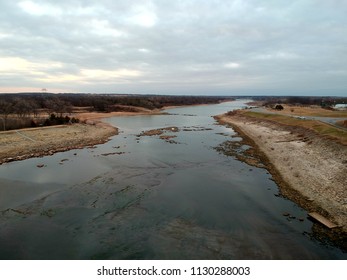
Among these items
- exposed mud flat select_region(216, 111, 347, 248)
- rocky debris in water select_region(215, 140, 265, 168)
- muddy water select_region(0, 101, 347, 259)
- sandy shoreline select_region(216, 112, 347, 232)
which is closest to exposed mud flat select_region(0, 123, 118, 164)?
muddy water select_region(0, 101, 347, 259)

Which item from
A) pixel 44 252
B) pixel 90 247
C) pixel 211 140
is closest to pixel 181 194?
pixel 90 247

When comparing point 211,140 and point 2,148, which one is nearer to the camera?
point 2,148

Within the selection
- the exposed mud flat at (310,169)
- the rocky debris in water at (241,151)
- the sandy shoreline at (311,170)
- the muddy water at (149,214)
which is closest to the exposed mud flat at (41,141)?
the muddy water at (149,214)

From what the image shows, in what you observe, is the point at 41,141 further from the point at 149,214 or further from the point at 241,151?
the point at 149,214

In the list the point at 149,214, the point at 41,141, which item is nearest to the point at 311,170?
the point at 149,214

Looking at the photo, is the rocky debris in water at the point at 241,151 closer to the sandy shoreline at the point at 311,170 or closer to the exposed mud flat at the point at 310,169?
the exposed mud flat at the point at 310,169
